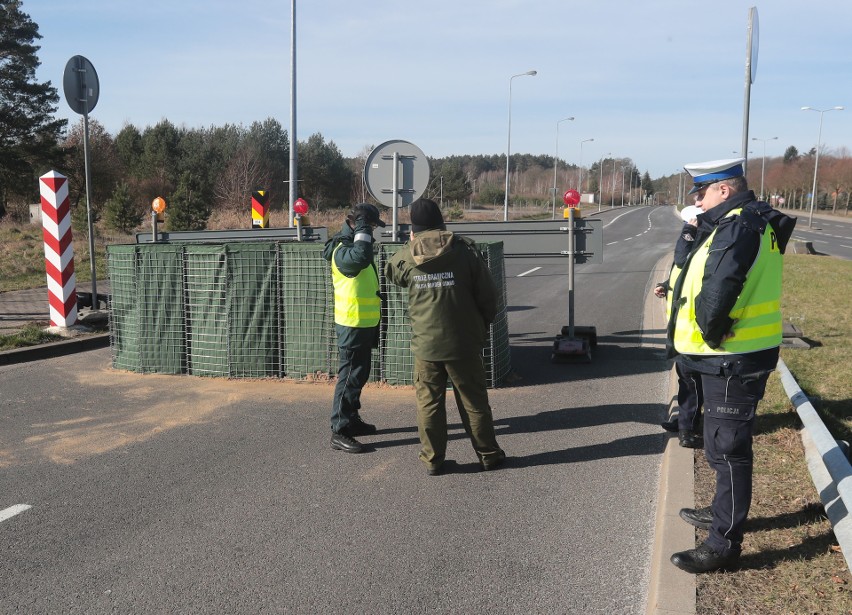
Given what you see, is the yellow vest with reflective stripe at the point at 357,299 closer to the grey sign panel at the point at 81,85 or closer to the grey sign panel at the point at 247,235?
the grey sign panel at the point at 247,235

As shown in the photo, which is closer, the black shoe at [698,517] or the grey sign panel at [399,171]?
the black shoe at [698,517]

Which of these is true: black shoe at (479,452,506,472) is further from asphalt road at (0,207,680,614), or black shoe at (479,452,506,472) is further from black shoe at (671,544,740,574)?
black shoe at (671,544,740,574)

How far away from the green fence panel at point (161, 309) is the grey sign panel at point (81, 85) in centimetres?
375

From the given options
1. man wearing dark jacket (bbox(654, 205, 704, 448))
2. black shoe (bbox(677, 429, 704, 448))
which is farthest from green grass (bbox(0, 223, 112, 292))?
black shoe (bbox(677, 429, 704, 448))

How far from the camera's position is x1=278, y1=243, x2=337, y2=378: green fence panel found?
745cm

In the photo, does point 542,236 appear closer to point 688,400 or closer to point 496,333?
point 496,333

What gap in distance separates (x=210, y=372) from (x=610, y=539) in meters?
5.08

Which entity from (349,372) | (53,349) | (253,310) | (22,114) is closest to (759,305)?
(349,372)

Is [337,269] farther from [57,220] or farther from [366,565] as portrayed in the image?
[57,220]

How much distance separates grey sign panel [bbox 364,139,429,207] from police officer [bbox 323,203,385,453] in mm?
1790

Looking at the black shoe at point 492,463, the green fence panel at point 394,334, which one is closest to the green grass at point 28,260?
the green fence panel at point 394,334

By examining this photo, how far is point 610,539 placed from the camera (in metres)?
4.05

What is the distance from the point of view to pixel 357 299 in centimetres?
565

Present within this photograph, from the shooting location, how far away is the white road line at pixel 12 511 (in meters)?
4.39
